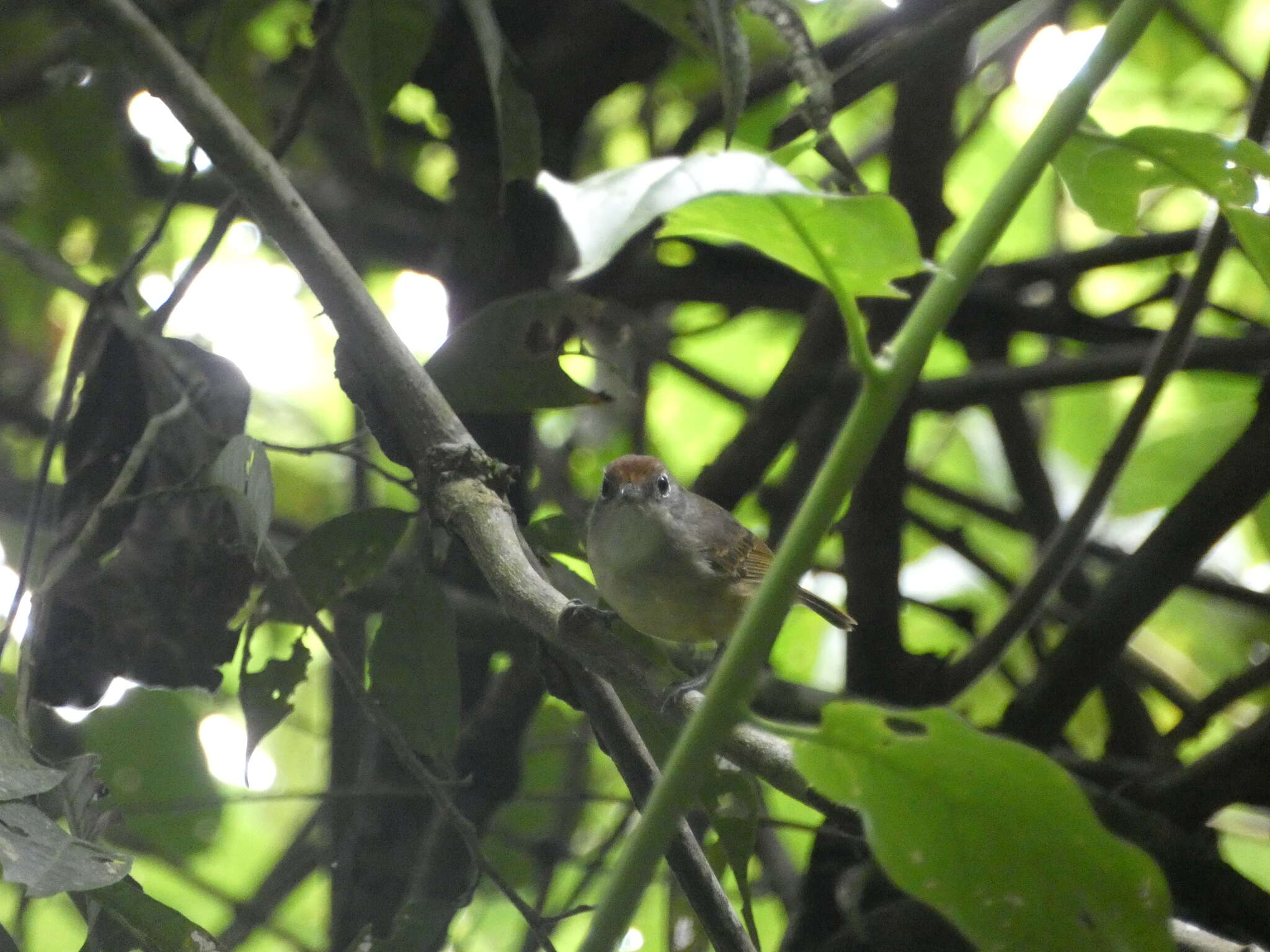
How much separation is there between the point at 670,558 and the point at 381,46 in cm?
96

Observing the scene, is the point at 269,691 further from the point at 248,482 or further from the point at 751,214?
the point at 751,214

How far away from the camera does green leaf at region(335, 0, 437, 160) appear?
72.1 inches

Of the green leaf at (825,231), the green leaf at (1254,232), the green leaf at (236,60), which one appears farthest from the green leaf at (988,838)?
the green leaf at (236,60)

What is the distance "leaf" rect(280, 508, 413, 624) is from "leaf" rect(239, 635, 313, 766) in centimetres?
7

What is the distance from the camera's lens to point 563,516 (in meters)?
1.71

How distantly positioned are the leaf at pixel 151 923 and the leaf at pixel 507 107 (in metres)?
1.03

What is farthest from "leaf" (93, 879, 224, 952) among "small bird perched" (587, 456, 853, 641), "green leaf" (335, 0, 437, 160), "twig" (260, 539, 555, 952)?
"green leaf" (335, 0, 437, 160)

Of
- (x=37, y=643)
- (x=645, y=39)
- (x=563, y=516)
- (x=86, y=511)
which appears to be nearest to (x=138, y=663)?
(x=37, y=643)

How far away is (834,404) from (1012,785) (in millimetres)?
1536

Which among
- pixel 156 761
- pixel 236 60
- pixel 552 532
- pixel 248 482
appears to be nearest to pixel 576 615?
pixel 248 482

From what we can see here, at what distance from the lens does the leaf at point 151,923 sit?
1.14m

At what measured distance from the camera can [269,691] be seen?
5.36 feet

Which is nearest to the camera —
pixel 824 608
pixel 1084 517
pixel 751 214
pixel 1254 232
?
pixel 751 214

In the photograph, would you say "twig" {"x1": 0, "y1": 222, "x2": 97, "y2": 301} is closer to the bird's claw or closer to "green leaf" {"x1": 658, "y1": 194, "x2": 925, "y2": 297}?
the bird's claw
